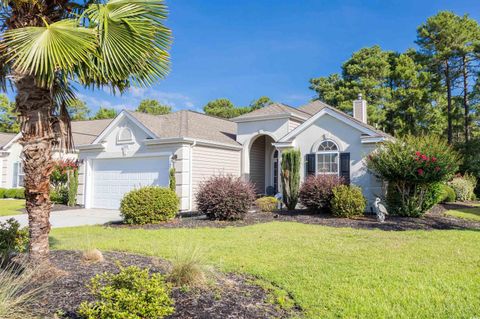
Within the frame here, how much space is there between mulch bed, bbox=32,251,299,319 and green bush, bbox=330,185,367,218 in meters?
8.54

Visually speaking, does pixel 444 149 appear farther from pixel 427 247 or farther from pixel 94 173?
pixel 94 173

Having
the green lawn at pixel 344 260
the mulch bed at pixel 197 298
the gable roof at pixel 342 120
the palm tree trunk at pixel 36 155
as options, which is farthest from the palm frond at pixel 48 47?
the gable roof at pixel 342 120

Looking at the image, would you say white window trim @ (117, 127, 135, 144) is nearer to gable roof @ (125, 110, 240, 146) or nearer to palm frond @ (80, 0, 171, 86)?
gable roof @ (125, 110, 240, 146)

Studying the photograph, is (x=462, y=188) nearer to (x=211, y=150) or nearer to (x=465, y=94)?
(x=465, y=94)

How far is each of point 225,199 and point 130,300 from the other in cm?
936

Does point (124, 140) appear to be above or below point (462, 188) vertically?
above

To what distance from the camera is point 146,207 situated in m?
12.6

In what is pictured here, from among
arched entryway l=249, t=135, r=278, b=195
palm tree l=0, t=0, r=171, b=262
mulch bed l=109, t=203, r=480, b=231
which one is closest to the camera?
palm tree l=0, t=0, r=171, b=262

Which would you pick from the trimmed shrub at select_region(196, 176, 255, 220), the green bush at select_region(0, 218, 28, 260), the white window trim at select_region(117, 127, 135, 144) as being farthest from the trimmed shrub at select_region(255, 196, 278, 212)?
the green bush at select_region(0, 218, 28, 260)

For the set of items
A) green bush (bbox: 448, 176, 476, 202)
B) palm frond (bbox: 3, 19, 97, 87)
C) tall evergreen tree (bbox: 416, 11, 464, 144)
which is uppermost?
tall evergreen tree (bbox: 416, 11, 464, 144)

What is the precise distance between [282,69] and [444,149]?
558 inches

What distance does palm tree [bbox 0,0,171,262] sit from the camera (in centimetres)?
507

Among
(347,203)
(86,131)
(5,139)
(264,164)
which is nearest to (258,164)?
(264,164)

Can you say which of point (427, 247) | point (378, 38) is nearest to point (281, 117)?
point (427, 247)
